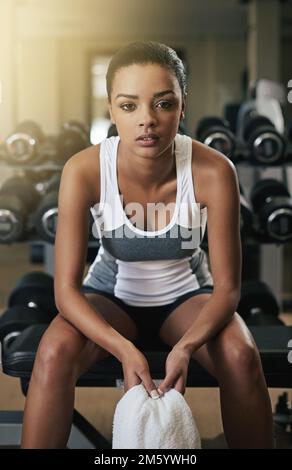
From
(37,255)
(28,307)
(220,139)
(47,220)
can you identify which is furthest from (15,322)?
(37,255)

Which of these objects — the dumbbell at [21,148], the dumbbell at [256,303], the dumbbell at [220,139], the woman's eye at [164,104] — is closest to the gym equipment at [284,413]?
the dumbbell at [256,303]

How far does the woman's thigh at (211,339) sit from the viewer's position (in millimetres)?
1058

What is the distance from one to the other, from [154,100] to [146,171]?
15 centimetres

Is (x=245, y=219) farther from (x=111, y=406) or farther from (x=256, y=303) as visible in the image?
(x=111, y=406)

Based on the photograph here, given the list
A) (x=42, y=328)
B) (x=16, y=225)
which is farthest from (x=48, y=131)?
(x=42, y=328)

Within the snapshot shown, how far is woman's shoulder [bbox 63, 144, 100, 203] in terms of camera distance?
3.67ft

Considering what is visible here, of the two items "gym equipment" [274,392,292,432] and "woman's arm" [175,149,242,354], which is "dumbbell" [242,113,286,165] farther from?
"woman's arm" [175,149,242,354]

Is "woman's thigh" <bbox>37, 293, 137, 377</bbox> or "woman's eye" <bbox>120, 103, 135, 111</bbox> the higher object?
"woman's eye" <bbox>120, 103, 135, 111</bbox>

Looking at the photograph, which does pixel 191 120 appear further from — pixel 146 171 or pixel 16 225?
pixel 146 171

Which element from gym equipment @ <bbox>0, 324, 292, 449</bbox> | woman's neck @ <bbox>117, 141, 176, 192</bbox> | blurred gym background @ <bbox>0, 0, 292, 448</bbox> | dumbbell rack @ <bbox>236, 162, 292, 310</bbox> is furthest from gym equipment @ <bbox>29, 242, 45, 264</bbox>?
woman's neck @ <bbox>117, 141, 176, 192</bbox>

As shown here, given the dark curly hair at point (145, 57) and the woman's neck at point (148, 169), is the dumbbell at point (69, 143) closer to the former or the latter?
the woman's neck at point (148, 169)

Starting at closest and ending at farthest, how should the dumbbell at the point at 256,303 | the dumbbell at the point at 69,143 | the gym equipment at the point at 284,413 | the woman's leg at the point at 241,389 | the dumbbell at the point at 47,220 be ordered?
the woman's leg at the point at 241,389, the gym equipment at the point at 284,413, the dumbbell at the point at 256,303, the dumbbell at the point at 47,220, the dumbbell at the point at 69,143

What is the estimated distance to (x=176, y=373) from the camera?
1001mm

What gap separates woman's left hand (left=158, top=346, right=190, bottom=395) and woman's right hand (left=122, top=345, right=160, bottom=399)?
0.6 inches
